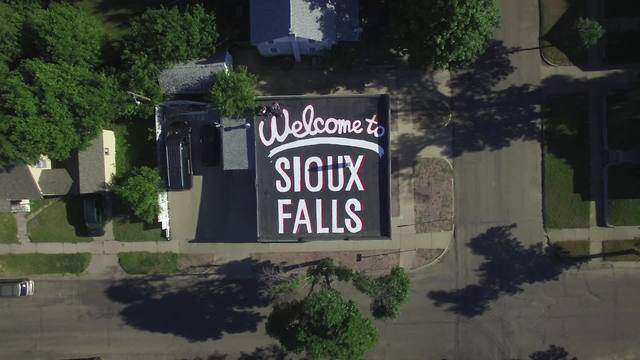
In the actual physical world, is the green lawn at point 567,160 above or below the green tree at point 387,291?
above

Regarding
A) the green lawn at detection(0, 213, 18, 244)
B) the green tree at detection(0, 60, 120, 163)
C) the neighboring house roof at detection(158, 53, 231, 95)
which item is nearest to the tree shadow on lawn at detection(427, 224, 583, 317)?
the neighboring house roof at detection(158, 53, 231, 95)

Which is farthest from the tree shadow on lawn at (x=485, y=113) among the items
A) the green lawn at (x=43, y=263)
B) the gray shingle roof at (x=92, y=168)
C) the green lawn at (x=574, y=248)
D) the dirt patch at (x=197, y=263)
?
the green lawn at (x=43, y=263)

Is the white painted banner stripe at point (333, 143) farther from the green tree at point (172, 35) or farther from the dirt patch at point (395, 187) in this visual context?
the green tree at point (172, 35)

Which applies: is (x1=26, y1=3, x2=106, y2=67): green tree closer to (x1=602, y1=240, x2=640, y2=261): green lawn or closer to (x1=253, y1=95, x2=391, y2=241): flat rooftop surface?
(x1=253, y1=95, x2=391, y2=241): flat rooftop surface

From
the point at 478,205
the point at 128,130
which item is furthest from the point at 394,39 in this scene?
the point at 128,130

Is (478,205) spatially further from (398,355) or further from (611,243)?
(398,355)

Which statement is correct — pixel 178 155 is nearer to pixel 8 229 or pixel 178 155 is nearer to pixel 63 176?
pixel 63 176
